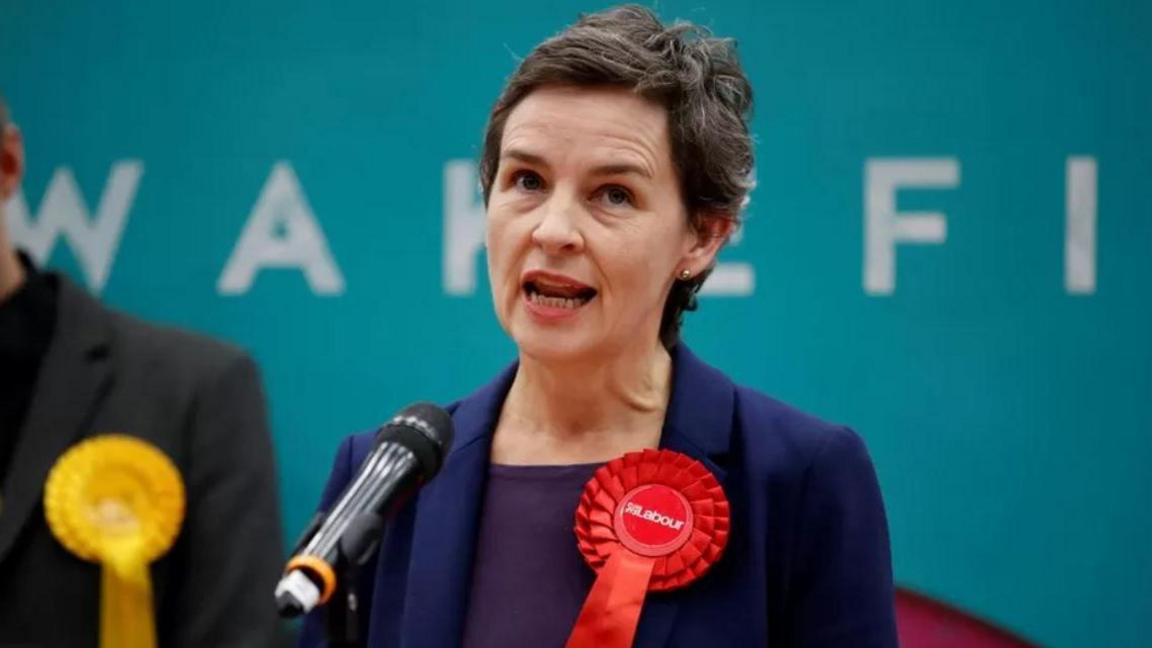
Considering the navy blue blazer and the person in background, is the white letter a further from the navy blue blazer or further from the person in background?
the navy blue blazer

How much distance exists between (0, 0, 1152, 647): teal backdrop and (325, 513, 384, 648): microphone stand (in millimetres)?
1795

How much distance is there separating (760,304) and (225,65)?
4.01 feet

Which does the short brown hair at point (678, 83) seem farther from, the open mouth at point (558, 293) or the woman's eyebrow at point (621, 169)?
the open mouth at point (558, 293)

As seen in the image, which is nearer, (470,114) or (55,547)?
(55,547)

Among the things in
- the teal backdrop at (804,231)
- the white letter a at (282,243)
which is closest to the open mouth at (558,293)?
the teal backdrop at (804,231)

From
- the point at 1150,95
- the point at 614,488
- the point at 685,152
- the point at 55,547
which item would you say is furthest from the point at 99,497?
the point at 1150,95

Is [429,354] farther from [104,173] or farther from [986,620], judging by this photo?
[986,620]

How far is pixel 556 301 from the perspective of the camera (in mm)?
2008

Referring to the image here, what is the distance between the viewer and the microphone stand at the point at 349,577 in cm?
143

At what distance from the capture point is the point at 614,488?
2.01 meters

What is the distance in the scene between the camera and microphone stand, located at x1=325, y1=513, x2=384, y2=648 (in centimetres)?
143

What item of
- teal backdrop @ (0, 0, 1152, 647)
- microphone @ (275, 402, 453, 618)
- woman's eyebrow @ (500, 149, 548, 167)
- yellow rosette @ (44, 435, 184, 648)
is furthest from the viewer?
teal backdrop @ (0, 0, 1152, 647)

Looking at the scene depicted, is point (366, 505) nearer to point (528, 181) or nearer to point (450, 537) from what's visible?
point (450, 537)

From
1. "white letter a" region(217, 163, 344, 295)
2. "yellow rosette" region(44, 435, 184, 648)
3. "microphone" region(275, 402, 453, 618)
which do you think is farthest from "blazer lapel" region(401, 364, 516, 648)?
"white letter a" region(217, 163, 344, 295)
